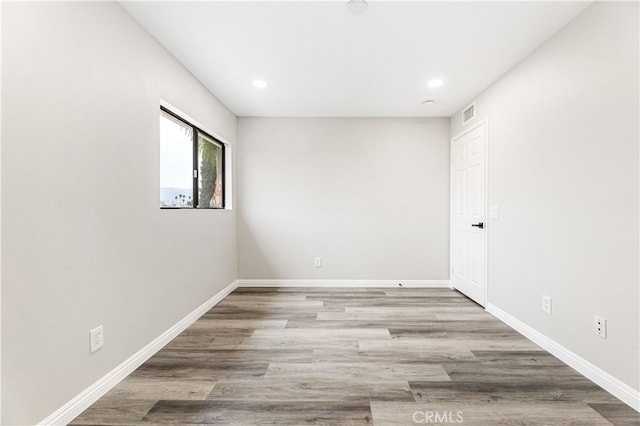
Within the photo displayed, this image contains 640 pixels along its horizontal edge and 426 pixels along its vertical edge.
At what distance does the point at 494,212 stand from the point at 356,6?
230 centimetres

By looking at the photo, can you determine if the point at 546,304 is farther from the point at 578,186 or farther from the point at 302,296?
the point at 302,296

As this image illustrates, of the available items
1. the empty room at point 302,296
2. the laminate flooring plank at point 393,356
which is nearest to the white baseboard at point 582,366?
the empty room at point 302,296

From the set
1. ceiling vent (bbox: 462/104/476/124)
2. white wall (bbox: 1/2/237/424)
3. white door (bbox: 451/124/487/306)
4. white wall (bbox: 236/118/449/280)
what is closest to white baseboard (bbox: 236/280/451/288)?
white wall (bbox: 236/118/449/280)

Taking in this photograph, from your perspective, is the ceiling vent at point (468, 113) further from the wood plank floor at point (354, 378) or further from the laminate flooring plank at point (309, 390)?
the laminate flooring plank at point (309, 390)

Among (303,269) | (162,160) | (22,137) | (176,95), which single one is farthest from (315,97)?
(22,137)

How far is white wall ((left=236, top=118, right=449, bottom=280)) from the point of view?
4.00 meters

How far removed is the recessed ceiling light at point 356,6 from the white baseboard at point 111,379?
270cm

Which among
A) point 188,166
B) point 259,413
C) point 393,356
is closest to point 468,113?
point 393,356

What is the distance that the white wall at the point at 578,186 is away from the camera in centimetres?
160

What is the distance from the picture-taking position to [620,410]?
60.3 inches

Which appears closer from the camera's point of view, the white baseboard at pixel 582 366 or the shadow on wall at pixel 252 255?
the white baseboard at pixel 582 366

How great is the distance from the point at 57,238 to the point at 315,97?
2678 mm

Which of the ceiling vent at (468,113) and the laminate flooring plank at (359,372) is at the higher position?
the ceiling vent at (468,113)

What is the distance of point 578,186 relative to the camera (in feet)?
6.25
